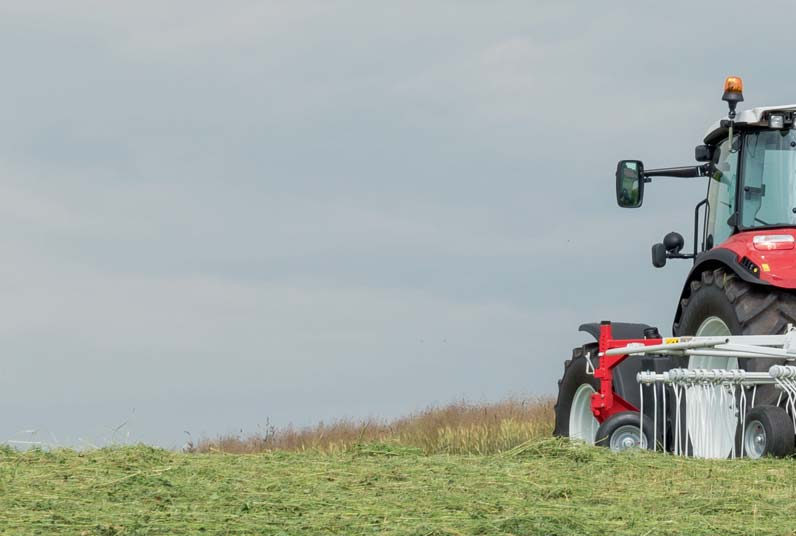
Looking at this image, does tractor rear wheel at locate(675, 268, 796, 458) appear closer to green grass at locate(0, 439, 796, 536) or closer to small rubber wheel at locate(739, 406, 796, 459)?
small rubber wheel at locate(739, 406, 796, 459)

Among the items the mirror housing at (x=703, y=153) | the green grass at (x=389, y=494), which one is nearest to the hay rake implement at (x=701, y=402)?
the green grass at (x=389, y=494)

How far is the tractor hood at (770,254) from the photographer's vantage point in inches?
342

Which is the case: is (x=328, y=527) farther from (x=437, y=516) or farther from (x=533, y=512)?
(x=533, y=512)

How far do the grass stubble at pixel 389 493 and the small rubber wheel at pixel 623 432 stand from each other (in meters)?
1.18

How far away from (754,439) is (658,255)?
2.80 m

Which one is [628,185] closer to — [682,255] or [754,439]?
[682,255]

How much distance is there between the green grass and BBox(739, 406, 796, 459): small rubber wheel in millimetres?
302

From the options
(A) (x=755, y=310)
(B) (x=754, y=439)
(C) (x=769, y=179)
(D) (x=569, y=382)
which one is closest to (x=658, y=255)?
(D) (x=569, y=382)

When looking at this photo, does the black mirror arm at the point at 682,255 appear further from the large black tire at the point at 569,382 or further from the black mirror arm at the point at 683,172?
the large black tire at the point at 569,382

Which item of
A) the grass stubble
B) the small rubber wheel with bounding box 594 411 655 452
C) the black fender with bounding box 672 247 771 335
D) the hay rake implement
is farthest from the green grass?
the black fender with bounding box 672 247 771 335

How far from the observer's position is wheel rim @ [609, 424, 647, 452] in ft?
30.6

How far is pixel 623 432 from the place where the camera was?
368 inches

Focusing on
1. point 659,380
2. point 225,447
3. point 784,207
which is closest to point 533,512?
point 659,380

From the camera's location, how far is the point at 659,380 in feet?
29.9
